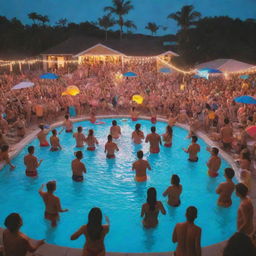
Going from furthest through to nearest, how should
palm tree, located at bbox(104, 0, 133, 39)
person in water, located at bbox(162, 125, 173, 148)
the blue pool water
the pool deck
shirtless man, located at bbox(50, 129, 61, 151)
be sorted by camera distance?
1. palm tree, located at bbox(104, 0, 133, 39)
2. person in water, located at bbox(162, 125, 173, 148)
3. shirtless man, located at bbox(50, 129, 61, 151)
4. the blue pool water
5. the pool deck

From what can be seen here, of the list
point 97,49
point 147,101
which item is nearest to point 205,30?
point 97,49

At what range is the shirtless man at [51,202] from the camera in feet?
19.9

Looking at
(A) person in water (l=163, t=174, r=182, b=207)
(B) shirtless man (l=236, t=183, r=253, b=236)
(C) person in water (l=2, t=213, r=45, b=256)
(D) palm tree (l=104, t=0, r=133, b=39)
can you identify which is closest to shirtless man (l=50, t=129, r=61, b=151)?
(A) person in water (l=163, t=174, r=182, b=207)

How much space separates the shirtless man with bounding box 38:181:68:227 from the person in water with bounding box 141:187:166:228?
1.73 m

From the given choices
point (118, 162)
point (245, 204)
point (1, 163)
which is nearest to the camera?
point (245, 204)

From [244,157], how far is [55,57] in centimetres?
3312

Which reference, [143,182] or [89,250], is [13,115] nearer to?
[143,182]

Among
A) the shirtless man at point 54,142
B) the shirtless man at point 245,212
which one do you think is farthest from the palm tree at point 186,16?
the shirtless man at point 245,212

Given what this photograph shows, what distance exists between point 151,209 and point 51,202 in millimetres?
2182

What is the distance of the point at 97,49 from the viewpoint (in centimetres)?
3259

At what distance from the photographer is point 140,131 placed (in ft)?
Result: 39.7

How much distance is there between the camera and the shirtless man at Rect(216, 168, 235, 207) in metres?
6.62

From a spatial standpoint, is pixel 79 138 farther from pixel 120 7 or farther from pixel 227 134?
pixel 120 7

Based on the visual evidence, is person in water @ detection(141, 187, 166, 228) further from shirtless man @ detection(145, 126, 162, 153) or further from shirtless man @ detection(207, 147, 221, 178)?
shirtless man @ detection(145, 126, 162, 153)
